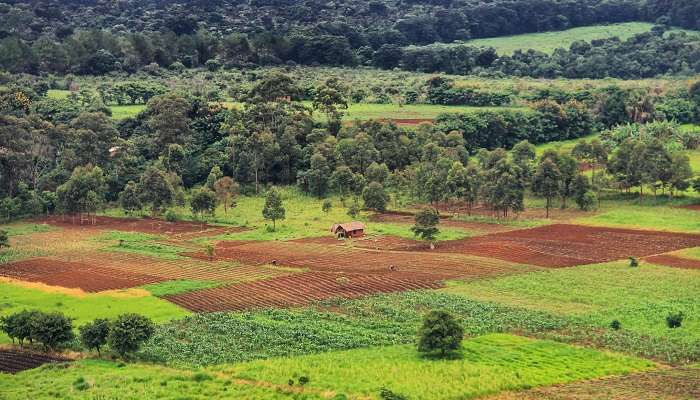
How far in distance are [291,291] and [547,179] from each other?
38.5 meters

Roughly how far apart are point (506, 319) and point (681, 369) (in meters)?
12.3

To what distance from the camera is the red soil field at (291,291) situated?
6381cm

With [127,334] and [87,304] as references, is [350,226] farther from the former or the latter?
[127,334]

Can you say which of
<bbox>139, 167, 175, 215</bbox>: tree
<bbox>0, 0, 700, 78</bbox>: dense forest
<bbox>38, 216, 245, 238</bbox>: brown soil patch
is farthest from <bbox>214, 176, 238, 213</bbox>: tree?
<bbox>0, 0, 700, 78</bbox>: dense forest

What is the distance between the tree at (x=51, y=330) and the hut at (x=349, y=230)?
3575 centimetres

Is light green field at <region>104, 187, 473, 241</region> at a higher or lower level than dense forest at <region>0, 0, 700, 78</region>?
lower

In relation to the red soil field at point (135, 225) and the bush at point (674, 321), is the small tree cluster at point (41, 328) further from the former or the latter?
the red soil field at point (135, 225)

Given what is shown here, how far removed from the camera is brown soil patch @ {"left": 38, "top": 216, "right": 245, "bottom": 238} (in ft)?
300

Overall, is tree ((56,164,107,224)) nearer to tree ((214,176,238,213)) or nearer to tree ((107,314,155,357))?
tree ((214,176,238,213))

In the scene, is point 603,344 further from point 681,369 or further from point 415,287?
point 415,287

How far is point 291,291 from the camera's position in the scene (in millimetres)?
66875

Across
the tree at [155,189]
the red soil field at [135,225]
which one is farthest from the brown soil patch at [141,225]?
the tree at [155,189]

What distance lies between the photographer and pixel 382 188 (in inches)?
3898

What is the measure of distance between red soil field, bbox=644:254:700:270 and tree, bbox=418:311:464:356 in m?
27.8
